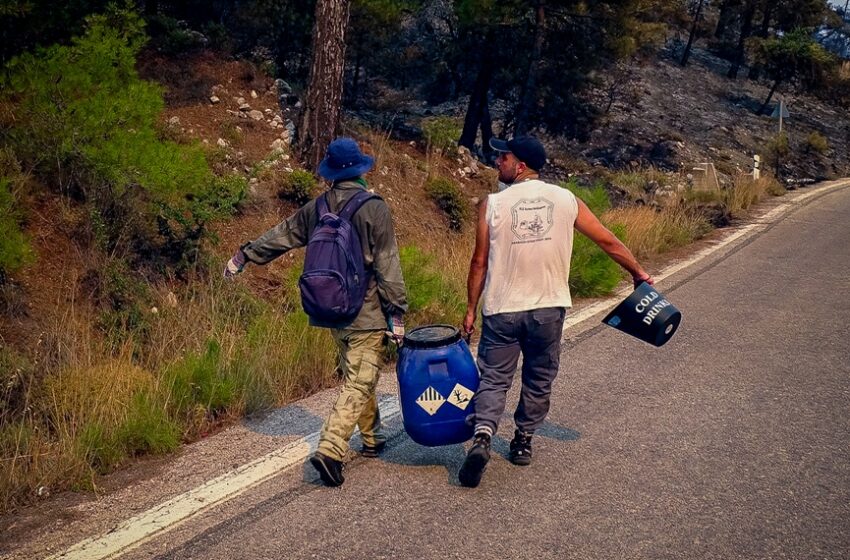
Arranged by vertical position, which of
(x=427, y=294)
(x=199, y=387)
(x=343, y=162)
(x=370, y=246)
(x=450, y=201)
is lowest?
(x=450, y=201)

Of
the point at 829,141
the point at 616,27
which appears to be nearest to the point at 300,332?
the point at 616,27

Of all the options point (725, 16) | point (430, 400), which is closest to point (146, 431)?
point (430, 400)

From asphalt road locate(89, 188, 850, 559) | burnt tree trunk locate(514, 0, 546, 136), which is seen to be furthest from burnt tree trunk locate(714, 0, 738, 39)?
asphalt road locate(89, 188, 850, 559)

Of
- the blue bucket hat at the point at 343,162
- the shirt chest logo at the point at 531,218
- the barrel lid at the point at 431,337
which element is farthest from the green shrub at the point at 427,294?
the shirt chest logo at the point at 531,218

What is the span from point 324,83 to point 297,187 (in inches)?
64.8

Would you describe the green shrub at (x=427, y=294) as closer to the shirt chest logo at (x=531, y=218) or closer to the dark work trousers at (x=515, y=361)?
the dark work trousers at (x=515, y=361)

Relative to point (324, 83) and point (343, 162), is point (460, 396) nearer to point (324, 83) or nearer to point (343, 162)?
point (343, 162)

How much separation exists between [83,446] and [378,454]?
1680 mm

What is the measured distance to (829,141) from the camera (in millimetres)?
37844

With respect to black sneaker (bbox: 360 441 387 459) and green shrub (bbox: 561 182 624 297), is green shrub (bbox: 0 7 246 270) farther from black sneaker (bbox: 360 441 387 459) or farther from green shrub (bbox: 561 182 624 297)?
black sneaker (bbox: 360 441 387 459)

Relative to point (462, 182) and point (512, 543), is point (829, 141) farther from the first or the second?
point (512, 543)

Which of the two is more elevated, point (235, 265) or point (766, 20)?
point (235, 265)

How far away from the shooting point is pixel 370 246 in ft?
16.8

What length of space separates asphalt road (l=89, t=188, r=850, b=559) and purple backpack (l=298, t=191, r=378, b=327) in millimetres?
948
